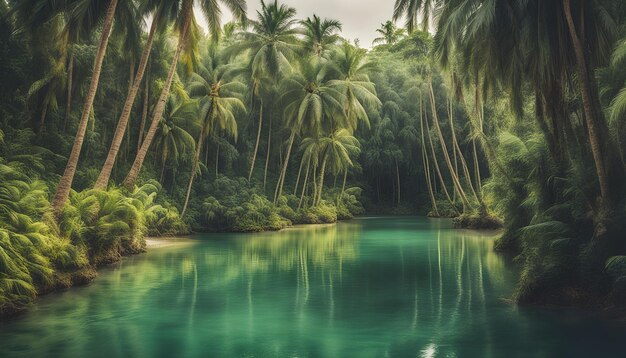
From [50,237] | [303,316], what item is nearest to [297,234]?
[50,237]

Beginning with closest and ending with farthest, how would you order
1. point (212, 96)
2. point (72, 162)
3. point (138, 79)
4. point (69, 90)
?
point (72, 162) < point (138, 79) < point (69, 90) < point (212, 96)

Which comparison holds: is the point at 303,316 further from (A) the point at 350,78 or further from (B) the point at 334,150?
(A) the point at 350,78

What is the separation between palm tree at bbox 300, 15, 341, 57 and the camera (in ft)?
122

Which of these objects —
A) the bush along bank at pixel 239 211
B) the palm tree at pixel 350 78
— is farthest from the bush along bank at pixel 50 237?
the palm tree at pixel 350 78

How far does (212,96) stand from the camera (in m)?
29.2

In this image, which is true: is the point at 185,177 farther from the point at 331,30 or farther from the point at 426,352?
the point at 426,352

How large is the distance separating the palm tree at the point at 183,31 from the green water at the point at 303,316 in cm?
377

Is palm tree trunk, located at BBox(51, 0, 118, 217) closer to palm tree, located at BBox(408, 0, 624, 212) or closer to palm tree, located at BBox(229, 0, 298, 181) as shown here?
palm tree, located at BBox(408, 0, 624, 212)

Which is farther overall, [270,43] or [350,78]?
[350,78]

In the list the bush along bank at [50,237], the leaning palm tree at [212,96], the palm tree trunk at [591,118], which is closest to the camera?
the bush along bank at [50,237]

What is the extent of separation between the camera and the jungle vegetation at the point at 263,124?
9.48 meters

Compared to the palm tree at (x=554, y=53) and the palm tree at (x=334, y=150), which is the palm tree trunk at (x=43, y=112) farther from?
the palm tree at (x=334, y=150)

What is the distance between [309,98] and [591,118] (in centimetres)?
2411

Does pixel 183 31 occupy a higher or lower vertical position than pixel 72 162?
higher
